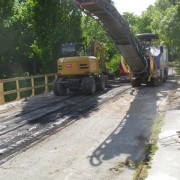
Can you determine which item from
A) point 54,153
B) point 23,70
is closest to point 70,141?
point 54,153

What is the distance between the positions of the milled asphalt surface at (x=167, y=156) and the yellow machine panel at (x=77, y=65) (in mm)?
8712

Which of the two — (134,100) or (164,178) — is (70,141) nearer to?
(164,178)

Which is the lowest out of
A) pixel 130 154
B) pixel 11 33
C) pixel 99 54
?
pixel 130 154

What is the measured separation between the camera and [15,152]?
798cm

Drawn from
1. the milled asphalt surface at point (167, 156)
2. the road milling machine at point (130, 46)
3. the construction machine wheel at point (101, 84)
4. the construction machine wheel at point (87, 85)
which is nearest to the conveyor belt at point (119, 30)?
the road milling machine at point (130, 46)

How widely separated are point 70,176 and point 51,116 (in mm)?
6086

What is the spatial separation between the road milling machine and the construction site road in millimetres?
3282

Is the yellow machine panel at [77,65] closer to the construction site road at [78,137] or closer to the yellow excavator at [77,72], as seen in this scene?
the yellow excavator at [77,72]

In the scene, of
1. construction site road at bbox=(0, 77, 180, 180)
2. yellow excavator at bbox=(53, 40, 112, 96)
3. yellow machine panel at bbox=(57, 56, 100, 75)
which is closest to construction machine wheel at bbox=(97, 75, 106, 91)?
yellow excavator at bbox=(53, 40, 112, 96)

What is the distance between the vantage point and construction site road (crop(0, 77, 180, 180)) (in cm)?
668

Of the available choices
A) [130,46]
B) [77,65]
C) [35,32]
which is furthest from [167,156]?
[35,32]

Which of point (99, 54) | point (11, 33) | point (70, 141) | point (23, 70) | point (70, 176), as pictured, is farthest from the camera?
point (23, 70)

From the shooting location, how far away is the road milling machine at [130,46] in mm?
14461

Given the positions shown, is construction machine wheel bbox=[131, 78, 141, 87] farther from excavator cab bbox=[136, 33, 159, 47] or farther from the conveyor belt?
excavator cab bbox=[136, 33, 159, 47]
